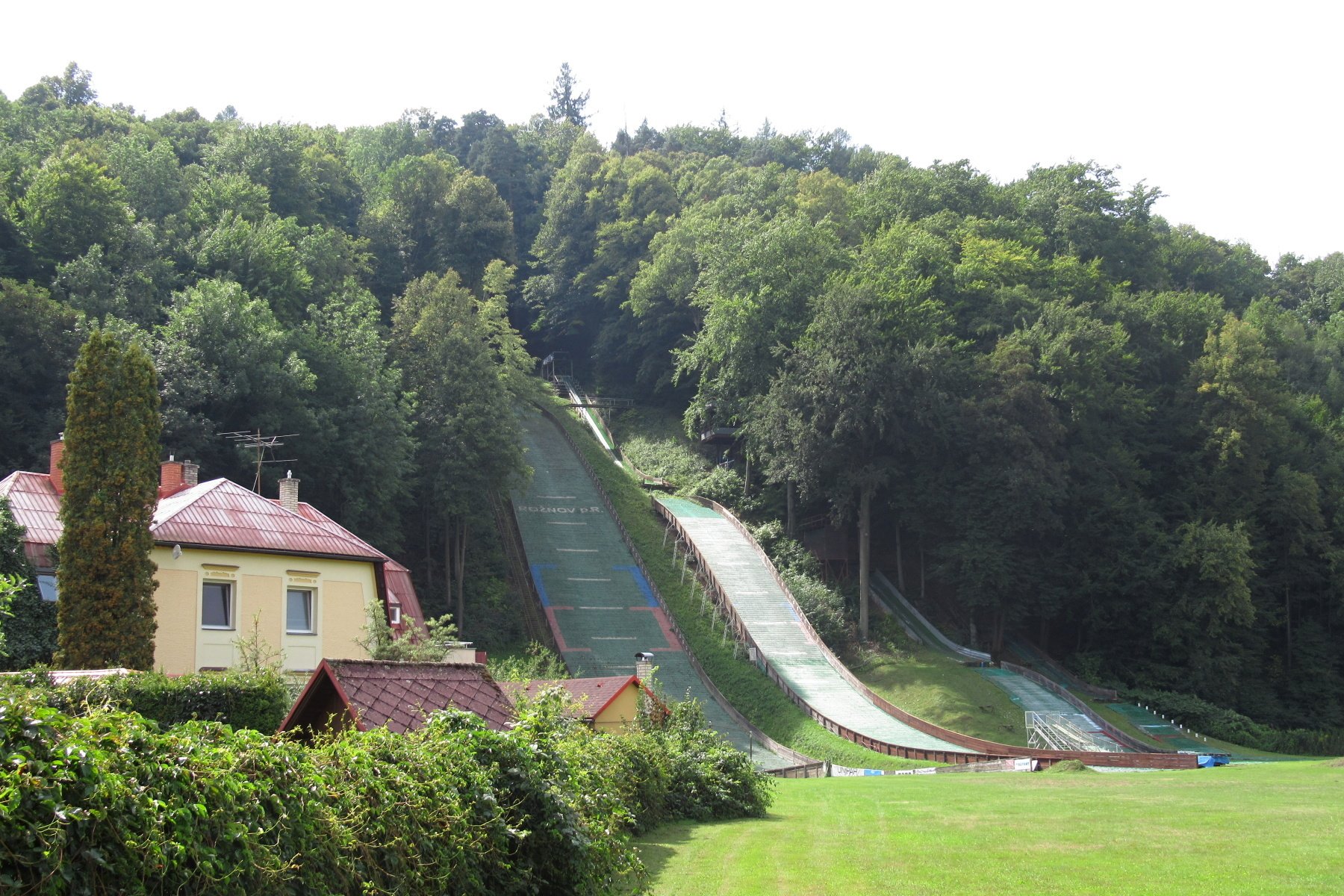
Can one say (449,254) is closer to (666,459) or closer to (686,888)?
(666,459)

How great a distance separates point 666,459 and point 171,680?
5228 cm

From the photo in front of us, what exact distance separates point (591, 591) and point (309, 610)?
23.8 meters

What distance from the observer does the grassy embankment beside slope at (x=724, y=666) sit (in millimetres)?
38281

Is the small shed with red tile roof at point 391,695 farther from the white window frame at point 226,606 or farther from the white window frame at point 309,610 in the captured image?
the white window frame at point 309,610

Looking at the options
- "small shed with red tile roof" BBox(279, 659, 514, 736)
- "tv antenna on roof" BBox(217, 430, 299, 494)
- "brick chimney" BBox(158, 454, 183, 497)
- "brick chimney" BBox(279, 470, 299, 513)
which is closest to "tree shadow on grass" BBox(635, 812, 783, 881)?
"small shed with red tile roof" BBox(279, 659, 514, 736)

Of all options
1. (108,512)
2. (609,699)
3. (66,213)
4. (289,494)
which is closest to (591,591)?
(289,494)

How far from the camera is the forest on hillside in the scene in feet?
156

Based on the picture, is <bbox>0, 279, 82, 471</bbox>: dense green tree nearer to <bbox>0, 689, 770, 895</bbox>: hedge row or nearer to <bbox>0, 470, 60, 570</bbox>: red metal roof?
<bbox>0, 470, 60, 570</bbox>: red metal roof

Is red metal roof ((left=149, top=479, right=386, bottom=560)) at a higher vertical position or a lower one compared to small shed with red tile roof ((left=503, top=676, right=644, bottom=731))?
higher

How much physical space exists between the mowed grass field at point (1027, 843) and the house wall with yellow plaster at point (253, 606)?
35.6ft

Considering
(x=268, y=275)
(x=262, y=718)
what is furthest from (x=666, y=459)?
(x=262, y=718)

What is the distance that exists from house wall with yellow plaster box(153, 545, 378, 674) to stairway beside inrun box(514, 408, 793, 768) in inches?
546

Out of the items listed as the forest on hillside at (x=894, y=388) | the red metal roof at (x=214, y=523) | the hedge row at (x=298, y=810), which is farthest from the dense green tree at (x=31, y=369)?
the hedge row at (x=298, y=810)

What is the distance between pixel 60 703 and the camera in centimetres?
1300
